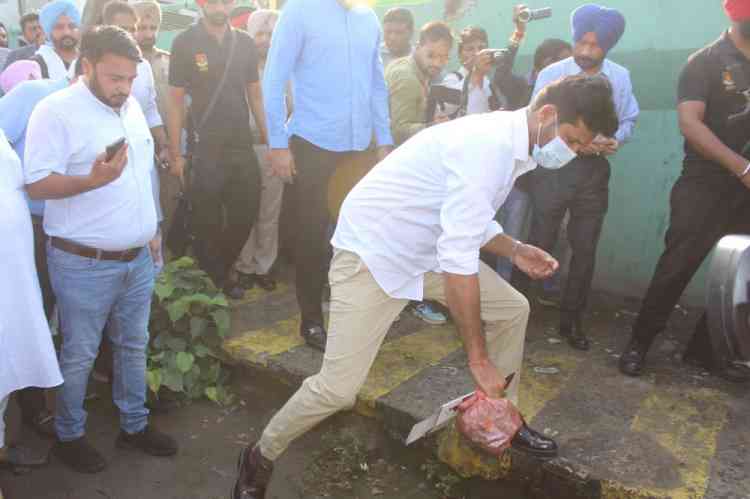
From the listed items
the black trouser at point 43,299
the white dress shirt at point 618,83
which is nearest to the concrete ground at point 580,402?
the black trouser at point 43,299

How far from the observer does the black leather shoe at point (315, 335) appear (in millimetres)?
4055

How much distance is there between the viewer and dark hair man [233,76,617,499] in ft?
7.43

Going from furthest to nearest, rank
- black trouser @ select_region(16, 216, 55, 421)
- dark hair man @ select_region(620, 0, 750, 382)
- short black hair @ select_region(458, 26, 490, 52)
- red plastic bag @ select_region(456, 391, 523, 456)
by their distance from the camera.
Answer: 1. short black hair @ select_region(458, 26, 490, 52)
2. dark hair man @ select_region(620, 0, 750, 382)
3. black trouser @ select_region(16, 216, 55, 421)
4. red plastic bag @ select_region(456, 391, 523, 456)

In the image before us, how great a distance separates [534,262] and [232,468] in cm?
183

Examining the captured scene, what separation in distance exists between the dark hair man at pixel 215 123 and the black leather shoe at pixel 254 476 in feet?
6.95

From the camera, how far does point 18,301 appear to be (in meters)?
2.67

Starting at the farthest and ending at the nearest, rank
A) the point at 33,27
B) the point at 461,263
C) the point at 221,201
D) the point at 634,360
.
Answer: the point at 33,27, the point at 221,201, the point at 634,360, the point at 461,263

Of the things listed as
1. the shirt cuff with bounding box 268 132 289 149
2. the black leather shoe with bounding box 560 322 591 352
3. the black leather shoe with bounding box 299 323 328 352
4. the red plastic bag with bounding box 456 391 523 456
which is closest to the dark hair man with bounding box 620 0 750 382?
the black leather shoe with bounding box 560 322 591 352

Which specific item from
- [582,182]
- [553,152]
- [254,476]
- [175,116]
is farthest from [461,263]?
[175,116]

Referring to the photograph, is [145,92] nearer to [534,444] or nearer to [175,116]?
[175,116]

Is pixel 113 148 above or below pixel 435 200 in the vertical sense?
above

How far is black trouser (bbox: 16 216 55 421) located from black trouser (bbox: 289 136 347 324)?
1406 mm

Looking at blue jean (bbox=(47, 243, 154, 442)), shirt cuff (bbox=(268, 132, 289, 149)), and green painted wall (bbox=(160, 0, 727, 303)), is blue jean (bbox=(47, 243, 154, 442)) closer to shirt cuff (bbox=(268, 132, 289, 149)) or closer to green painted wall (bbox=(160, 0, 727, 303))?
shirt cuff (bbox=(268, 132, 289, 149))

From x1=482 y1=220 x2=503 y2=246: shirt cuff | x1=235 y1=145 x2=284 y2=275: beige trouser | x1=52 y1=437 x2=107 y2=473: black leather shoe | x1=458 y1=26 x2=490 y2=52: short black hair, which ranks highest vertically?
x1=458 y1=26 x2=490 y2=52: short black hair
